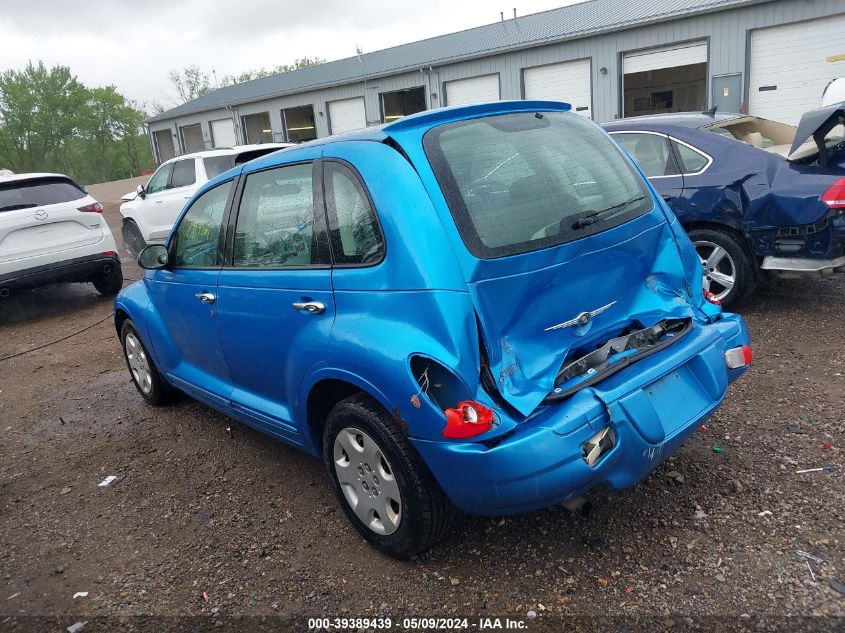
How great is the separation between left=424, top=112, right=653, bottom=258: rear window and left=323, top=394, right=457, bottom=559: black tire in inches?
30.9

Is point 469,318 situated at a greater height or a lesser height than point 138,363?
greater

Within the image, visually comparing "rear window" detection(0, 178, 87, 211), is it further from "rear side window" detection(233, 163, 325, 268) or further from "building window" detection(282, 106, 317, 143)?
"building window" detection(282, 106, 317, 143)

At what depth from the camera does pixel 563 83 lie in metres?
19.1

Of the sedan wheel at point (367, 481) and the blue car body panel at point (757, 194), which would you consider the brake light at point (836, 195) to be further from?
the sedan wheel at point (367, 481)

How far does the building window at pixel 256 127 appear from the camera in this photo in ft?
102

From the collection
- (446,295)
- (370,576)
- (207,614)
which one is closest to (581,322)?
(446,295)

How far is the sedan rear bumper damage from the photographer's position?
16.1 feet

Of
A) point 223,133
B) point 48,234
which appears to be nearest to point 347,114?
point 223,133

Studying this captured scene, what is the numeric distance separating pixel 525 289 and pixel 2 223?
25.4 ft

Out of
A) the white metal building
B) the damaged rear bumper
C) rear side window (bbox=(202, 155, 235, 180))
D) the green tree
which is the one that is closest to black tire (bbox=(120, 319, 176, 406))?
the damaged rear bumper

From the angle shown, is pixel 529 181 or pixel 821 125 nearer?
pixel 529 181

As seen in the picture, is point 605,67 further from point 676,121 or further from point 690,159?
point 690,159

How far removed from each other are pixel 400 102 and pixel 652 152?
1967cm

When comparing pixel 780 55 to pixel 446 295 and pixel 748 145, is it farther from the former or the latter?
pixel 446 295
